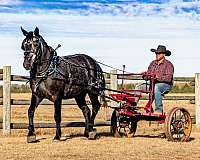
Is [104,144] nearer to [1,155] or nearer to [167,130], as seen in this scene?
[167,130]

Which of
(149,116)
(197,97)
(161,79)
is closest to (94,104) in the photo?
(149,116)

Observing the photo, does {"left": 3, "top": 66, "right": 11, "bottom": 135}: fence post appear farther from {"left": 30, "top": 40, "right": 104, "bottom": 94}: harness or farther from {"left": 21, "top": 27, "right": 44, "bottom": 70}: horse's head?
{"left": 21, "top": 27, "right": 44, "bottom": 70}: horse's head

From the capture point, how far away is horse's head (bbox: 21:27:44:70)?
13.4m

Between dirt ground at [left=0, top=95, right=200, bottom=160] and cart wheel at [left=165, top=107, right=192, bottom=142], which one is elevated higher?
cart wheel at [left=165, top=107, right=192, bottom=142]

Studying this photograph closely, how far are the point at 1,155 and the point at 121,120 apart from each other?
475 centimetres

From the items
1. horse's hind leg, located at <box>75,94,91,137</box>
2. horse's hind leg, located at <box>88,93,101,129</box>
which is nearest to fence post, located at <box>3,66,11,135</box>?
horse's hind leg, located at <box>75,94,91,137</box>

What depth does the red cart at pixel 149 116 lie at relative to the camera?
1409 centimetres

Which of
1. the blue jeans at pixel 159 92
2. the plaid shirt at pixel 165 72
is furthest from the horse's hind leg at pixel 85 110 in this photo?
the plaid shirt at pixel 165 72

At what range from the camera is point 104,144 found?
13.6 m

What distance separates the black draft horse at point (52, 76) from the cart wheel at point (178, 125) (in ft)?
7.20

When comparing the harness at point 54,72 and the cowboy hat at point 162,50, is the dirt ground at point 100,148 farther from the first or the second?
the cowboy hat at point 162,50

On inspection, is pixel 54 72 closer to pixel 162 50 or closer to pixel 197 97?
pixel 162 50

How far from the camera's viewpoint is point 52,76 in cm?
1381

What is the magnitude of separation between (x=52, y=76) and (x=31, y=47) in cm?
88
